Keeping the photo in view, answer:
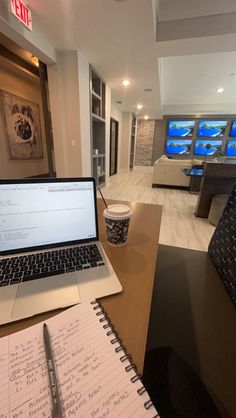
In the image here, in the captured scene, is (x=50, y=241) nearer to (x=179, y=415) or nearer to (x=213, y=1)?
(x=179, y=415)

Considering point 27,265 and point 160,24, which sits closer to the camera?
point 27,265

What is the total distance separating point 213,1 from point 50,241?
334 centimetres

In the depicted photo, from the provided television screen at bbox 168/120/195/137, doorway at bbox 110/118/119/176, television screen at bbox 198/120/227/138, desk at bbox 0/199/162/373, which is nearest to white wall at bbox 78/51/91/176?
desk at bbox 0/199/162/373

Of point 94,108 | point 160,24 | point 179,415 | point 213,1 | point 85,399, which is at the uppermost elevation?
point 213,1

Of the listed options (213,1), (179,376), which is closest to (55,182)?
(179,376)

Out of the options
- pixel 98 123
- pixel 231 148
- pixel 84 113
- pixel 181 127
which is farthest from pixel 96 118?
pixel 231 148

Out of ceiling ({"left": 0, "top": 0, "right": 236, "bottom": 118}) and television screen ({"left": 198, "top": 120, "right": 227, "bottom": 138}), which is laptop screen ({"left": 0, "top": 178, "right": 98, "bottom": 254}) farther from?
television screen ({"left": 198, "top": 120, "right": 227, "bottom": 138})

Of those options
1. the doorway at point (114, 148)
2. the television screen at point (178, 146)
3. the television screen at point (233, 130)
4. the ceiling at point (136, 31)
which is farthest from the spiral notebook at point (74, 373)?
the television screen at point (233, 130)

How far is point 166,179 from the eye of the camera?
4582mm

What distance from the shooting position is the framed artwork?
3.48 m

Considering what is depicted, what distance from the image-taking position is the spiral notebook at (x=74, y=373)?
0.89ft

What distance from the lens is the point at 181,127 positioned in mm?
7336

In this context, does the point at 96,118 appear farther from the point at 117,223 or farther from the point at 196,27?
the point at 117,223

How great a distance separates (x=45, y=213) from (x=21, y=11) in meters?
2.26
